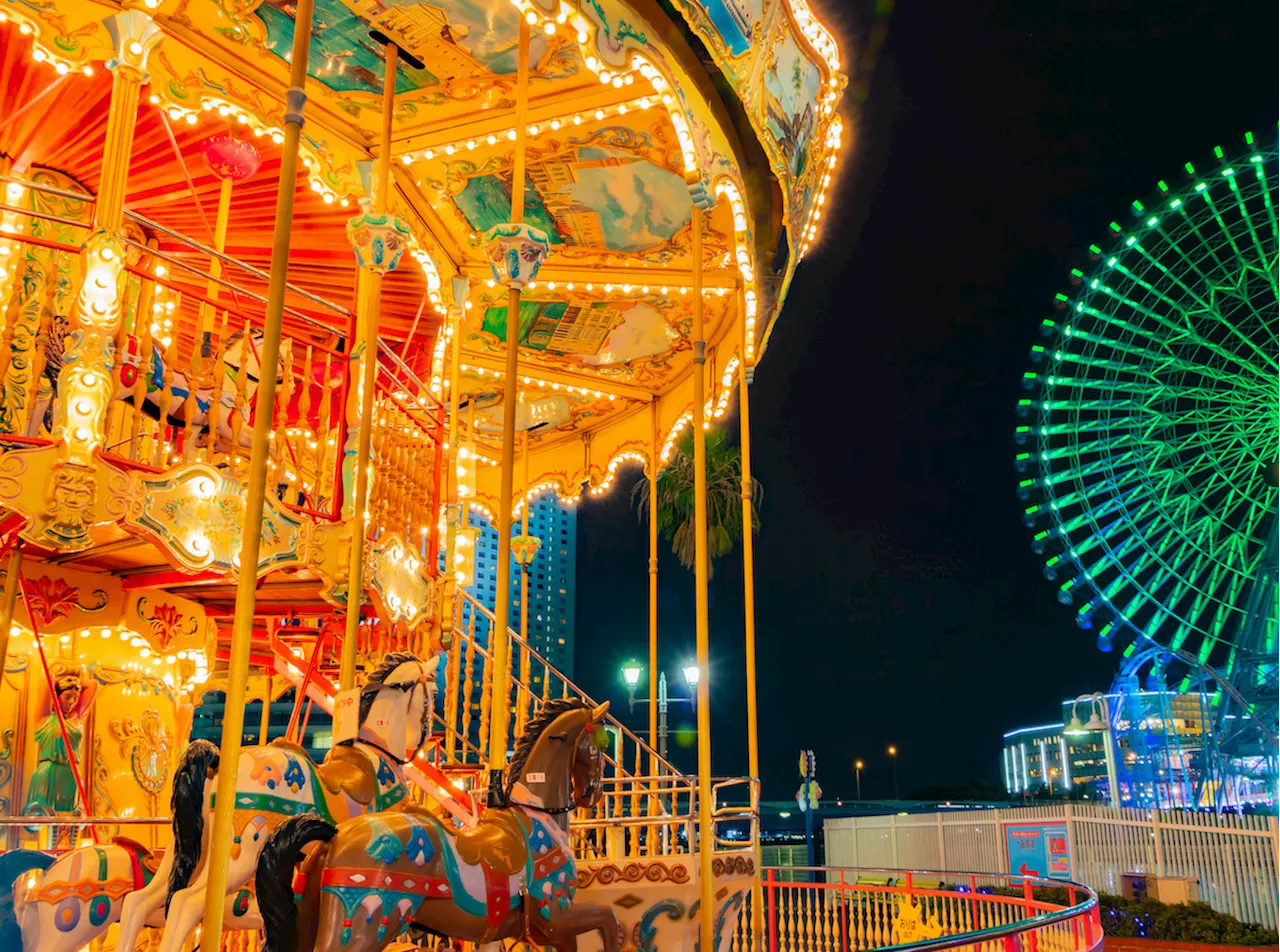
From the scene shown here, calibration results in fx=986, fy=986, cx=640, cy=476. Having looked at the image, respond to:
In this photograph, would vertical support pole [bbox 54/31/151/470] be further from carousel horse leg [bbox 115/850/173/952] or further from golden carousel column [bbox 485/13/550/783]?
golden carousel column [bbox 485/13/550/783]

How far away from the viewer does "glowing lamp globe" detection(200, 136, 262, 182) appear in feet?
26.9

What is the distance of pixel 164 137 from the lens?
8.82m

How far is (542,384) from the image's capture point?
A: 39.1 ft

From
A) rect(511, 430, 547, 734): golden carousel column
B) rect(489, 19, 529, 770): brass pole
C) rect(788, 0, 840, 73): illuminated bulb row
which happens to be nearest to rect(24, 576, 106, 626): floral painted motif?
rect(489, 19, 529, 770): brass pole

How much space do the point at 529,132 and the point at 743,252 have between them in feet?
6.25

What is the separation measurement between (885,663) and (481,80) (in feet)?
131

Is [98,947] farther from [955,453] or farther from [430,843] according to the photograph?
[955,453]

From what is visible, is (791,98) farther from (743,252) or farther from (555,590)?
(555,590)

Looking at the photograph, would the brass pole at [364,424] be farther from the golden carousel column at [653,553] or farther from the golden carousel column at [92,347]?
the golden carousel column at [653,553]

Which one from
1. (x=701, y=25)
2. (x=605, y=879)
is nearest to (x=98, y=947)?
(x=605, y=879)

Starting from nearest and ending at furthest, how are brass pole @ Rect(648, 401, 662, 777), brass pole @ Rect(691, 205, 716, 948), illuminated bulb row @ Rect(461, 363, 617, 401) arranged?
brass pole @ Rect(691, 205, 716, 948) → brass pole @ Rect(648, 401, 662, 777) → illuminated bulb row @ Rect(461, 363, 617, 401)

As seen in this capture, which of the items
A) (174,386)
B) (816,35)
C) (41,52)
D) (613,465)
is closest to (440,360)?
(174,386)

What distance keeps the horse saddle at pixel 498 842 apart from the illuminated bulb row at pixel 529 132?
494cm

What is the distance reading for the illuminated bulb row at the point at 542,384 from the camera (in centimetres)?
1170
